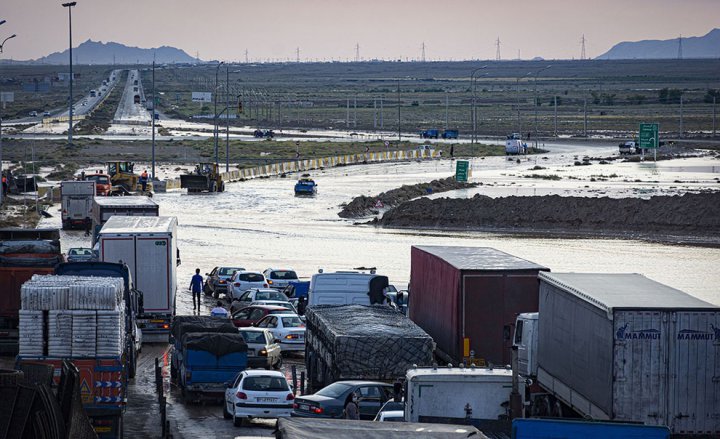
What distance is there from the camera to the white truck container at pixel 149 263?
101 feet

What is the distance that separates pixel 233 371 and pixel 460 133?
13498 cm

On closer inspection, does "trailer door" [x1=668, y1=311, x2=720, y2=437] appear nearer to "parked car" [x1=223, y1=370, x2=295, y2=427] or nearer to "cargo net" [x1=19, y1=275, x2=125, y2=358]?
"parked car" [x1=223, y1=370, x2=295, y2=427]

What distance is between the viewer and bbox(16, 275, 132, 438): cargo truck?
2008 cm

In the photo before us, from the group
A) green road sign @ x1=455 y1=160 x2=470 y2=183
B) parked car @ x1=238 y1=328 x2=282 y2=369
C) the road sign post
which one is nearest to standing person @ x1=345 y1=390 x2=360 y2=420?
parked car @ x1=238 y1=328 x2=282 y2=369

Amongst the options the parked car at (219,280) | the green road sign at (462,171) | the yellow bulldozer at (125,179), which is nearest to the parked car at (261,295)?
the parked car at (219,280)

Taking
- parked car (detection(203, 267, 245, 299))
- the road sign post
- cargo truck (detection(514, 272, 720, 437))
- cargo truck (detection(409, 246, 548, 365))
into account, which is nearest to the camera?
cargo truck (detection(514, 272, 720, 437))

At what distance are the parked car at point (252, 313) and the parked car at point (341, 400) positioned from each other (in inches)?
416

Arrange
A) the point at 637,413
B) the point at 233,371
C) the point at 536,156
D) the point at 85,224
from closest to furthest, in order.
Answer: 1. the point at 637,413
2. the point at 233,371
3. the point at 85,224
4. the point at 536,156

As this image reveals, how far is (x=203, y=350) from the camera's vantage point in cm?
2436

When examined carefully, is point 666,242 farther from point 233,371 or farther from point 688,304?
point 688,304

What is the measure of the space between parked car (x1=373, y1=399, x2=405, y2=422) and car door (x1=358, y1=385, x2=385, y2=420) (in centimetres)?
69

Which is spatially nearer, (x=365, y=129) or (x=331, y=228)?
(x=331, y=228)

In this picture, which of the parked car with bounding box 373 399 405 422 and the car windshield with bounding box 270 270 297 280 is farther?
the car windshield with bounding box 270 270 297 280

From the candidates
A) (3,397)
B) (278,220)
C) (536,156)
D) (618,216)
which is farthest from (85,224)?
(536,156)
